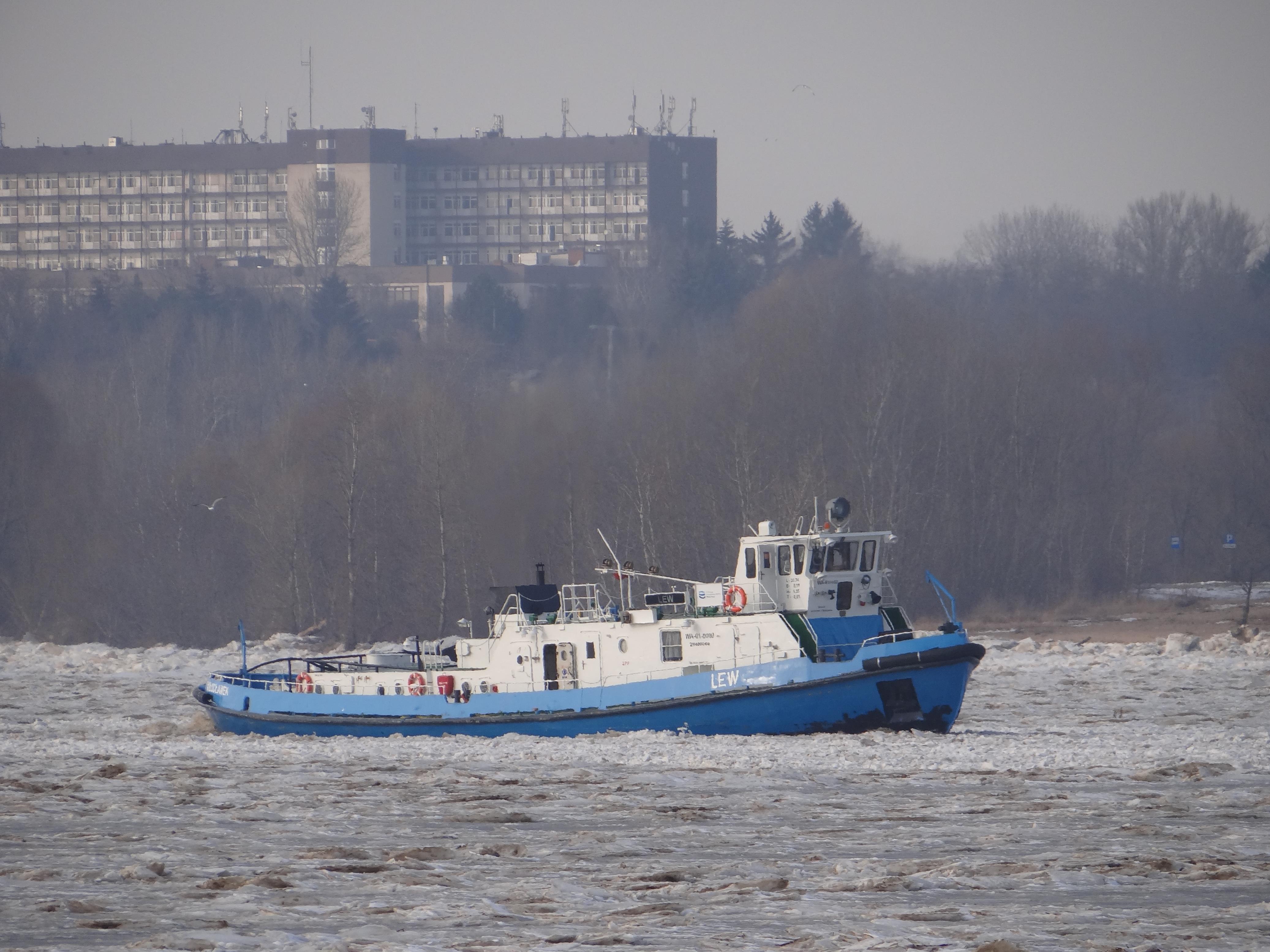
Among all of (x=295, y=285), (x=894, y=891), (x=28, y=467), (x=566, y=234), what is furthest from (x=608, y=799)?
(x=566, y=234)

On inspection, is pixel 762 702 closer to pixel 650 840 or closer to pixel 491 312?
pixel 650 840

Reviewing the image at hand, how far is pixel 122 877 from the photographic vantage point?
47.2ft

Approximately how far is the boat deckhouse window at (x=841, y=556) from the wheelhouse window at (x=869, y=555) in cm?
15

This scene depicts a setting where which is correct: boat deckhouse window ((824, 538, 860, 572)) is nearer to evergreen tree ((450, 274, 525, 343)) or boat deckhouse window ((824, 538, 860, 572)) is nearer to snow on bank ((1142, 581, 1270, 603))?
snow on bank ((1142, 581, 1270, 603))

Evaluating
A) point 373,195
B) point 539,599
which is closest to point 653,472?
point 539,599

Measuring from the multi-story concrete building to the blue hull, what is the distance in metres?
100

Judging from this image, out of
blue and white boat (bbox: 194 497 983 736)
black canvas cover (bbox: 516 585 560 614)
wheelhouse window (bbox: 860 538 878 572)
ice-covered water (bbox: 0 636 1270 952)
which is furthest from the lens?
black canvas cover (bbox: 516 585 560 614)

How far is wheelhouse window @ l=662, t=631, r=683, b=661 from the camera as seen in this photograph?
2564 cm

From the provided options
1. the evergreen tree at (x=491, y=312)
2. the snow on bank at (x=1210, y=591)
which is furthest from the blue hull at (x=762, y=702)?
the evergreen tree at (x=491, y=312)

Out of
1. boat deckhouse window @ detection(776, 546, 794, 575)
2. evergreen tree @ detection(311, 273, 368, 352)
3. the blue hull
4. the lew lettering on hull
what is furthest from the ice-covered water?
evergreen tree @ detection(311, 273, 368, 352)

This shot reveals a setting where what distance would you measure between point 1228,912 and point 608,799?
802 cm

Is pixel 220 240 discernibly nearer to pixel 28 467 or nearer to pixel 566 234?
pixel 566 234

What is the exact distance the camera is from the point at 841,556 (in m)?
25.8

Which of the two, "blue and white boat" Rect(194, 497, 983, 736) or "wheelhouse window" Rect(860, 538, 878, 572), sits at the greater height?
"wheelhouse window" Rect(860, 538, 878, 572)
